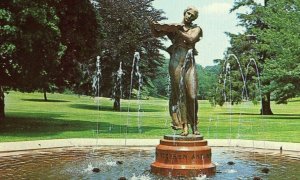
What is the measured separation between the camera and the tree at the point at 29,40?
23.3 m

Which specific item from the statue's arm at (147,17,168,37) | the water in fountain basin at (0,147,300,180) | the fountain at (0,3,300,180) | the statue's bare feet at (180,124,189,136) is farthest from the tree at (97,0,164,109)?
the statue's bare feet at (180,124,189,136)

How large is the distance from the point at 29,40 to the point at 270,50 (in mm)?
30830

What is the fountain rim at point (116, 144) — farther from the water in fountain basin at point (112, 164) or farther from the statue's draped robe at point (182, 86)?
the statue's draped robe at point (182, 86)

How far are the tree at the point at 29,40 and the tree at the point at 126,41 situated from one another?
102ft

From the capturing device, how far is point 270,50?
49031mm

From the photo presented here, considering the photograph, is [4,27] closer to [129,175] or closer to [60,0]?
[60,0]

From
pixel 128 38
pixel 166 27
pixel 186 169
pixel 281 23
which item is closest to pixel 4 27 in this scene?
pixel 166 27

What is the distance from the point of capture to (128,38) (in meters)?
57.9

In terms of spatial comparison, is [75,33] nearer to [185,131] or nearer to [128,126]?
[128,126]

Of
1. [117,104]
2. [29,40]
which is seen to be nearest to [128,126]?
[29,40]

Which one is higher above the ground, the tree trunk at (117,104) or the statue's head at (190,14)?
the statue's head at (190,14)

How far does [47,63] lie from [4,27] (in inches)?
146

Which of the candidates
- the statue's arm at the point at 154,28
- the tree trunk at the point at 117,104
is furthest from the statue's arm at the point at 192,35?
the tree trunk at the point at 117,104

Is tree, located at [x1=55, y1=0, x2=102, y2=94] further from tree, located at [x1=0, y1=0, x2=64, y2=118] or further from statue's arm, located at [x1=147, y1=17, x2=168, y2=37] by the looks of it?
statue's arm, located at [x1=147, y1=17, x2=168, y2=37]
